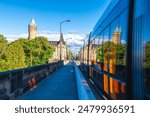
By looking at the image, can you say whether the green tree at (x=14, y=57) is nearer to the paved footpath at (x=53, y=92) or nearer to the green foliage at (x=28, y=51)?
the green foliage at (x=28, y=51)

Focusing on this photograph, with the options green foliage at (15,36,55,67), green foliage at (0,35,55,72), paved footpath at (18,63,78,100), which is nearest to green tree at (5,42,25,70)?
green foliage at (0,35,55,72)

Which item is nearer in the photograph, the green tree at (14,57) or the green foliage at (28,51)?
the green tree at (14,57)

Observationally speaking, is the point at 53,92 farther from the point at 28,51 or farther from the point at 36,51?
the point at 28,51

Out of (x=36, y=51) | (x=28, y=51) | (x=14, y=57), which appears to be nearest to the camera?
(x=14, y=57)

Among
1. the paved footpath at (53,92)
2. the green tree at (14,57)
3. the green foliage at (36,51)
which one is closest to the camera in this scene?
the paved footpath at (53,92)

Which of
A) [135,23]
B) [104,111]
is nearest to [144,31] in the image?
[135,23]

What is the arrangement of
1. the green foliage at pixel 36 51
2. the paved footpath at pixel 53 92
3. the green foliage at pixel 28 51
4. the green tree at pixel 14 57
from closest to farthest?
the paved footpath at pixel 53 92, the green tree at pixel 14 57, the green foliage at pixel 28 51, the green foliage at pixel 36 51

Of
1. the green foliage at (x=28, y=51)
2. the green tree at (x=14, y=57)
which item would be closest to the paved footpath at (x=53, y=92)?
the green tree at (x=14, y=57)

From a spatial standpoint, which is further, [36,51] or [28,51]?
[28,51]

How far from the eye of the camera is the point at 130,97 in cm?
844

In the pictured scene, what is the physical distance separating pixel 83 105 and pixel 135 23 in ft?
9.34

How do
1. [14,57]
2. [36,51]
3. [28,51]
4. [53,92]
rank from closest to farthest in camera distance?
1. [53,92]
2. [14,57]
3. [36,51]
4. [28,51]

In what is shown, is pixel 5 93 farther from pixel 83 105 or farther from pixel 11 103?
pixel 83 105

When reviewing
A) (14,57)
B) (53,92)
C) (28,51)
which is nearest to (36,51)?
(28,51)
